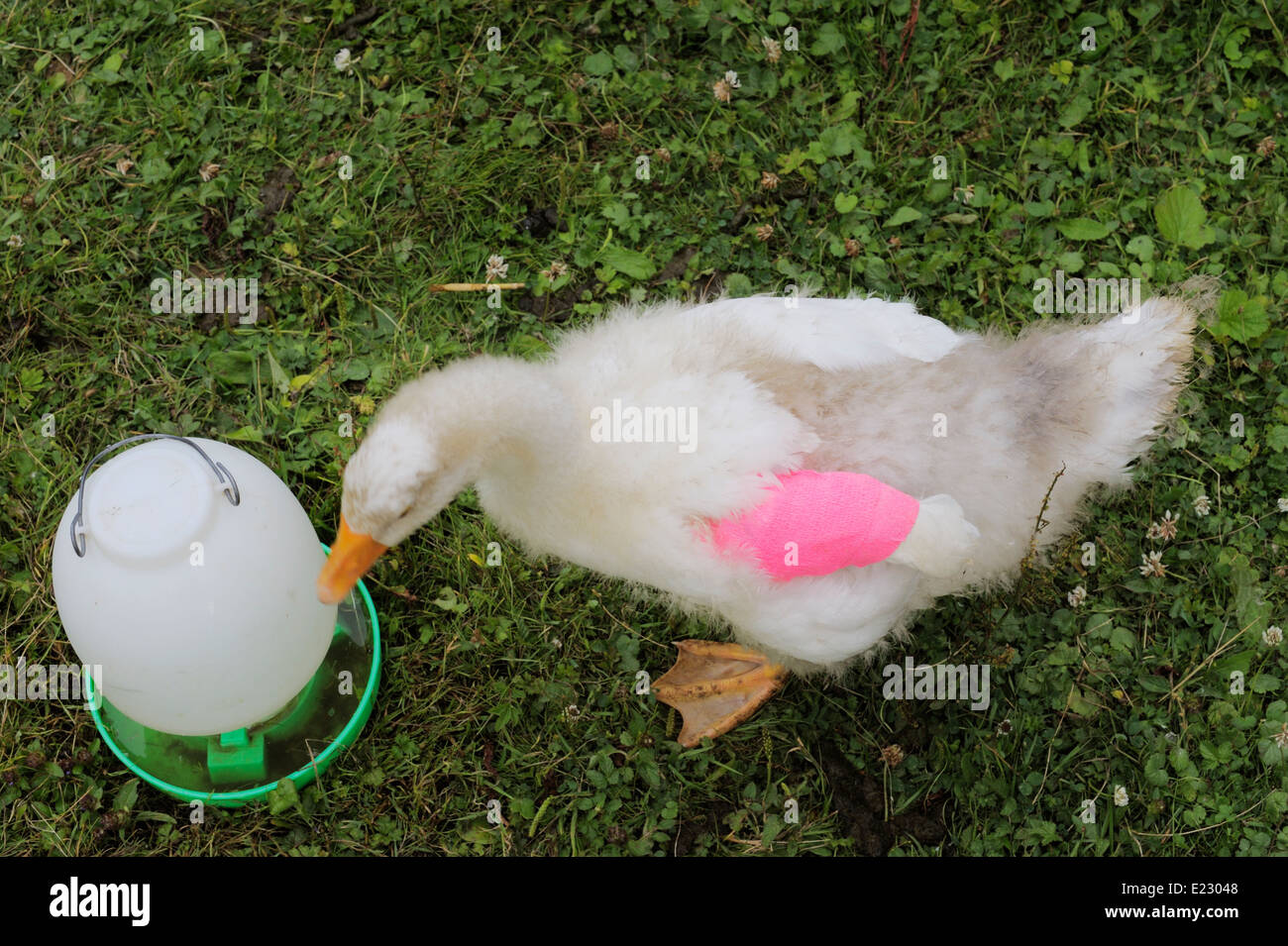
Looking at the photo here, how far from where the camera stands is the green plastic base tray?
312 cm

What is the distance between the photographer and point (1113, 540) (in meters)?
3.59

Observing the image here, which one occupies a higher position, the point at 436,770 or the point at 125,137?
the point at 125,137

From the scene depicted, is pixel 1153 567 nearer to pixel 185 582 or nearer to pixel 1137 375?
pixel 1137 375

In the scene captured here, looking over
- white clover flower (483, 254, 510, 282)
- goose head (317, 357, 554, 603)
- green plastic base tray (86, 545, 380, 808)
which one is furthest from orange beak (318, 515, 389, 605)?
white clover flower (483, 254, 510, 282)

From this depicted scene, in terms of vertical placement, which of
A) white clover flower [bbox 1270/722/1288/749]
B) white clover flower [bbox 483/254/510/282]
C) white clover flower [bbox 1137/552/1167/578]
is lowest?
white clover flower [bbox 1270/722/1288/749]

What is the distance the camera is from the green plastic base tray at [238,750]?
312 centimetres

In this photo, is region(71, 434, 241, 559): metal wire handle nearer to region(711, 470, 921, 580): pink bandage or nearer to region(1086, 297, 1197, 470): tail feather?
region(711, 470, 921, 580): pink bandage

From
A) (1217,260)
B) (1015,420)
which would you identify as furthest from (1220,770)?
(1217,260)

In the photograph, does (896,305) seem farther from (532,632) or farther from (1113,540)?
(532,632)

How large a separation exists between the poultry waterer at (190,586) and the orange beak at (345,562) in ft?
0.49

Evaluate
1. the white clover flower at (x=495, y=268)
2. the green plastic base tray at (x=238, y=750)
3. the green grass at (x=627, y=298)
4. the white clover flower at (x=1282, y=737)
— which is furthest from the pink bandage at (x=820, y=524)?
the white clover flower at (x=1282, y=737)

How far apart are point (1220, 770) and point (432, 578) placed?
271cm

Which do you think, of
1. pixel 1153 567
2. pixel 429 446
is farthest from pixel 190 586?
pixel 1153 567

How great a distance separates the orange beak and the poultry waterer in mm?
150
